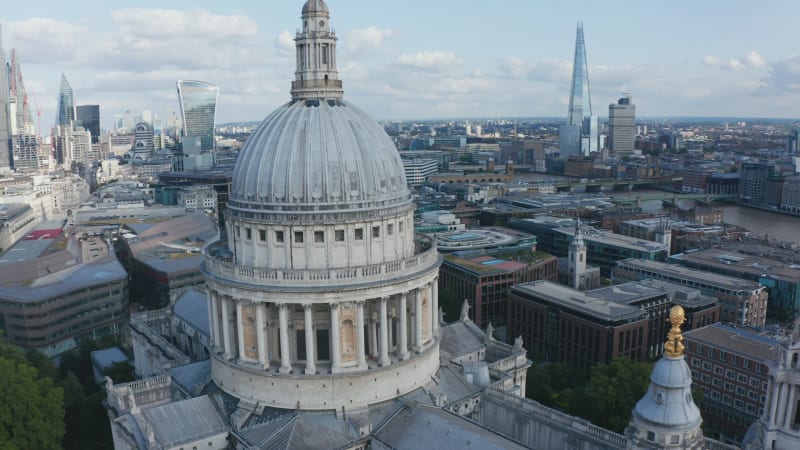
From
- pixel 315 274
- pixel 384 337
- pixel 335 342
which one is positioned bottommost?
pixel 384 337

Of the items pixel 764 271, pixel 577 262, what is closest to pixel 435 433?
pixel 577 262

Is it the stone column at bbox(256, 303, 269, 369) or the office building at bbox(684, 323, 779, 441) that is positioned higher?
the stone column at bbox(256, 303, 269, 369)

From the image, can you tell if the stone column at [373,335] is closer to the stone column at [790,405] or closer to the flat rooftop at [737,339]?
the stone column at [790,405]

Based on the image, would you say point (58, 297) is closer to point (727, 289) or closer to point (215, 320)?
point (215, 320)

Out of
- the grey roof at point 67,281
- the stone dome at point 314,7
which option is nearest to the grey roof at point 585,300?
the stone dome at point 314,7

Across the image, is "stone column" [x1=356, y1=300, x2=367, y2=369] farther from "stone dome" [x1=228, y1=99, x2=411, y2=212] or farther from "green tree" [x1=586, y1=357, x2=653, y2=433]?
"green tree" [x1=586, y1=357, x2=653, y2=433]

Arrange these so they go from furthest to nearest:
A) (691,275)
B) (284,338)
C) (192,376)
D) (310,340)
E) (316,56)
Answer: (691,275), (192,376), (316,56), (284,338), (310,340)

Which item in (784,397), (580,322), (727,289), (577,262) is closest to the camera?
(784,397)

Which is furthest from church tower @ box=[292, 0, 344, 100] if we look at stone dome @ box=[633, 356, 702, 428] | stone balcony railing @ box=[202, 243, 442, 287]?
stone dome @ box=[633, 356, 702, 428]
